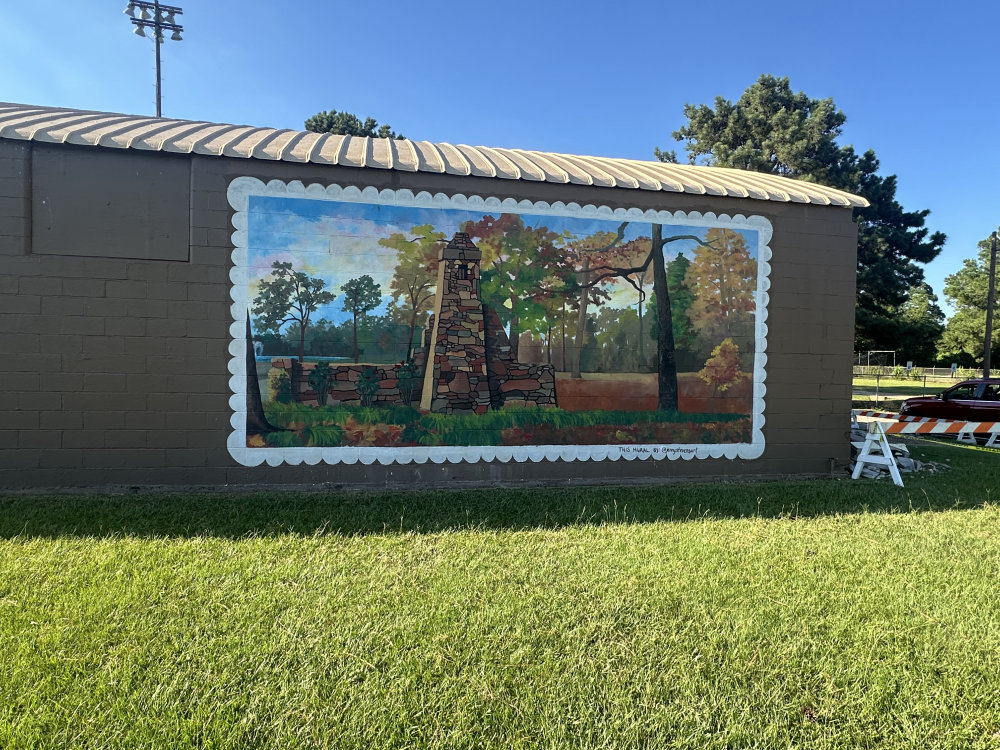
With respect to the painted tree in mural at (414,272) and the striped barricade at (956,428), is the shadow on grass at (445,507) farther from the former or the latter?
the striped barricade at (956,428)

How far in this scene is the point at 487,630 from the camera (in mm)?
2957

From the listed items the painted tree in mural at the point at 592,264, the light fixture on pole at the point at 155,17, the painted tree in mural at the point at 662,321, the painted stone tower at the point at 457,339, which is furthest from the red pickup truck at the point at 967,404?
the light fixture on pole at the point at 155,17

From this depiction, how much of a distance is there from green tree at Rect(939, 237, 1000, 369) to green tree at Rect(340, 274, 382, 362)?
41.0m

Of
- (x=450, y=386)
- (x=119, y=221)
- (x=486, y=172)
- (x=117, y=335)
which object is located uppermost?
(x=486, y=172)

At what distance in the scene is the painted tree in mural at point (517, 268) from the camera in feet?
20.4

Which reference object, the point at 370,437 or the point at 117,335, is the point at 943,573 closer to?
→ the point at 370,437

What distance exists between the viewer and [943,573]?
385cm

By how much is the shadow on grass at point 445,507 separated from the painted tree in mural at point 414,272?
6.25 feet

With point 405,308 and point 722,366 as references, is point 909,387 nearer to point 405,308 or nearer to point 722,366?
point 722,366

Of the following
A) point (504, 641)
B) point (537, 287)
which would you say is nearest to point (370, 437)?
point (537, 287)

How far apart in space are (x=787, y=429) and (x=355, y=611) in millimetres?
5867

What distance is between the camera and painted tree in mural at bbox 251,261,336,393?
581 centimetres

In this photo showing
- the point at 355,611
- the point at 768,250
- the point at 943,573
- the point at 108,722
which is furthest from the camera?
the point at 768,250

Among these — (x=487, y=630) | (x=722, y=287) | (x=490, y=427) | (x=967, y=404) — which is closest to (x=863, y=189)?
(x=967, y=404)
